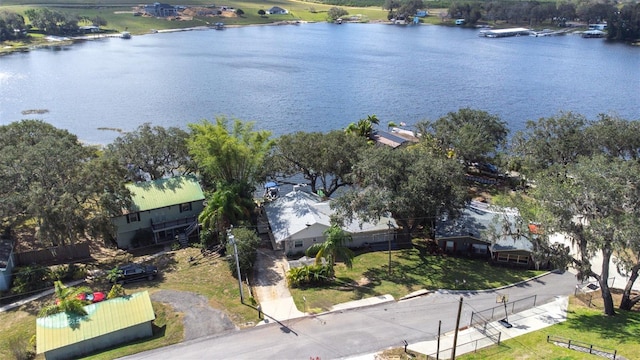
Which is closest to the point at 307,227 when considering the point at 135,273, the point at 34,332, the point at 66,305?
the point at 135,273

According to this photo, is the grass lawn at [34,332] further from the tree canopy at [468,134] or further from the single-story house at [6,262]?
the tree canopy at [468,134]

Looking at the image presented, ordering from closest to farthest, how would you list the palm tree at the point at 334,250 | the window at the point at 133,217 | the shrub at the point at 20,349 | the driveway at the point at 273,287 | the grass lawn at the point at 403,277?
the shrub at the point at 20,349 < the driveway at the point at 273,287 < the grass lawn at the point at 403,277 < the palm tree at the point at 334,250 < the window at the point at 133,217

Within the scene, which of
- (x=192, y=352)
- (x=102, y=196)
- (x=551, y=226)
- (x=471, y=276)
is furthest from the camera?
(x=102, y=196)

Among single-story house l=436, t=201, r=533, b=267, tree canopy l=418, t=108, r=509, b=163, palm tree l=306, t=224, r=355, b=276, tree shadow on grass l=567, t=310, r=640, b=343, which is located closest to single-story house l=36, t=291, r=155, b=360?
palm tree l=306, t=224, r=355, b=276

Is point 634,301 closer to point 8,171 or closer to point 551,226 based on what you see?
point 551,226

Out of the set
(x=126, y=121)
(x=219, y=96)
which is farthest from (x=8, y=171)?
(x=219, y=96)

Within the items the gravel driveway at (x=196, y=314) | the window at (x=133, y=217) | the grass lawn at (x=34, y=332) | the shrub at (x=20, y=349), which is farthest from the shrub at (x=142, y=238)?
the shrub at (x=20, y=349)
